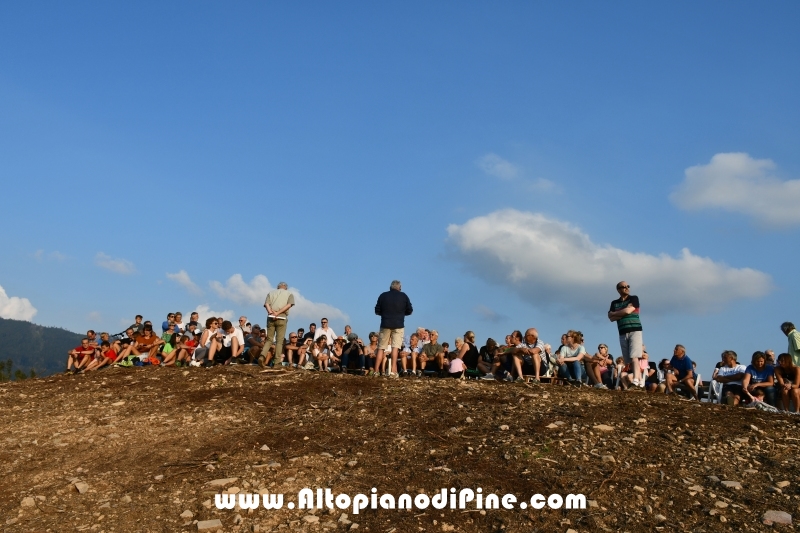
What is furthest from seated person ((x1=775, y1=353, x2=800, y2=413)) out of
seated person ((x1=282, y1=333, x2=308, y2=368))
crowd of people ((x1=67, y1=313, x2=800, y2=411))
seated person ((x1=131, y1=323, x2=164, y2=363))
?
seated person ((x1=131, y1=323, x2=164, y2=363))

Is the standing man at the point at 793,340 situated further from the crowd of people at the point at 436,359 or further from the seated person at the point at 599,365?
the seated person at the point at 599,365

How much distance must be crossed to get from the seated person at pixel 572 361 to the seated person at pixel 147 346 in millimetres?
9777

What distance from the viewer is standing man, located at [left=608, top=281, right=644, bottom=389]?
1217cm

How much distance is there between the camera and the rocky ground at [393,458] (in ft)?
20.3

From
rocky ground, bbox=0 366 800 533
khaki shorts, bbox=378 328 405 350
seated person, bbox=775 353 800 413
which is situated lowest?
rocky ground, bbox=0 366 800 533

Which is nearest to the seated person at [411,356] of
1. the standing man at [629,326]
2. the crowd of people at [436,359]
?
the crowd of people at [436,359]

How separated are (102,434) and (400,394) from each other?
14.8 ft

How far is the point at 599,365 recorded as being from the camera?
14562mm

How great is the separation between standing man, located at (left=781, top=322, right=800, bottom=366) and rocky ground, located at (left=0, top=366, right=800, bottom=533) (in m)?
2.97

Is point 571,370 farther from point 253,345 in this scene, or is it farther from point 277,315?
point 253,345

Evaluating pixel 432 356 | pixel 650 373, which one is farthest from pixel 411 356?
pixel 650 373

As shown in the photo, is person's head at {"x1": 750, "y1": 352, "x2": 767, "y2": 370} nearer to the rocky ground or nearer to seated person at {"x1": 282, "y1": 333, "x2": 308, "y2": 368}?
the rocky ground

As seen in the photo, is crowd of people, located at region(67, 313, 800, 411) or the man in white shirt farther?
the man in white shirt

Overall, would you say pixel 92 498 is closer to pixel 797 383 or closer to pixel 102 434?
pixel 102 434
